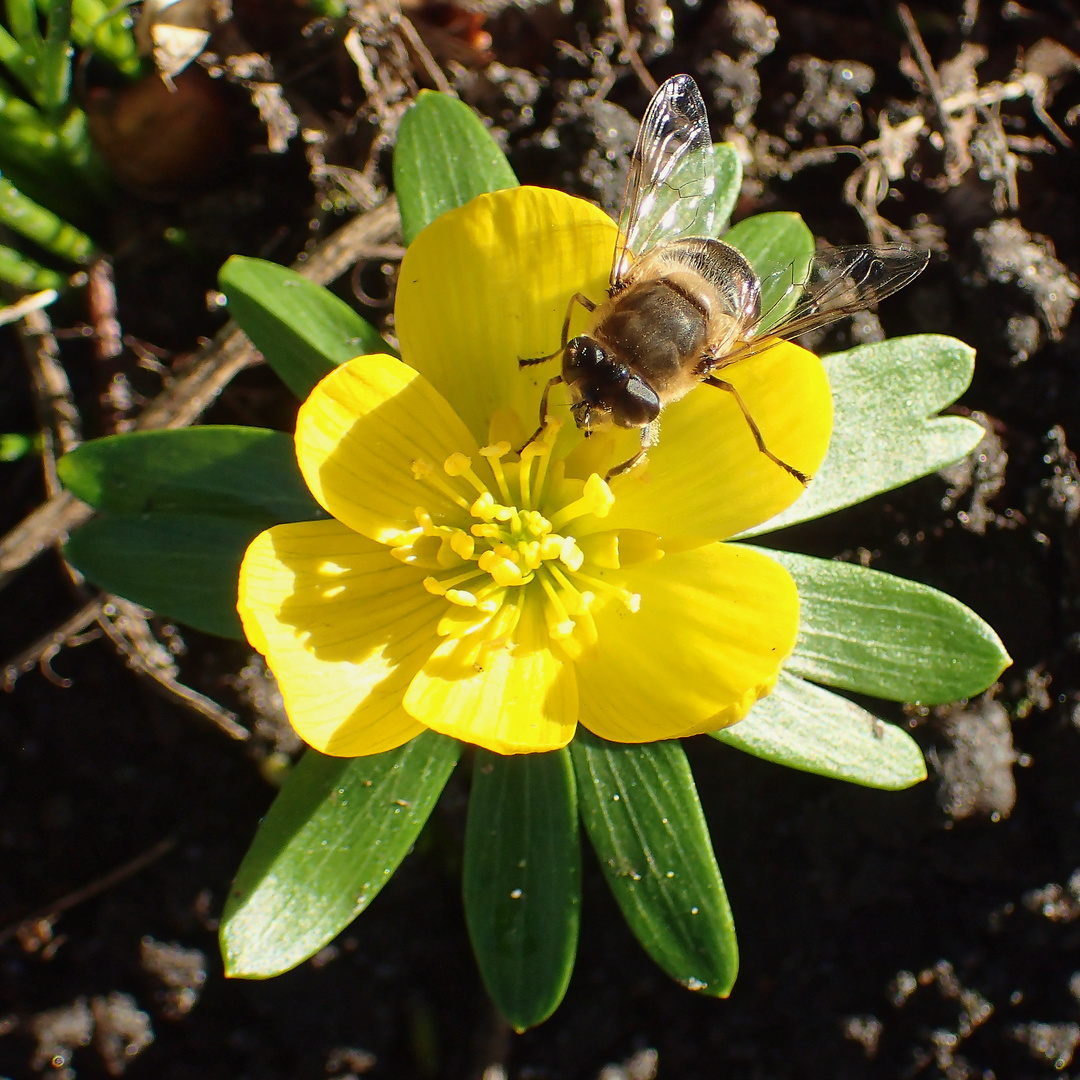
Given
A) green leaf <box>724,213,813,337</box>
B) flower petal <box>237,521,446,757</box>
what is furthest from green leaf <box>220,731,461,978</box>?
green leaf <box>724,213,813,337</box>

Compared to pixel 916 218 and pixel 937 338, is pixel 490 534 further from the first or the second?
Result: pixel 916 218

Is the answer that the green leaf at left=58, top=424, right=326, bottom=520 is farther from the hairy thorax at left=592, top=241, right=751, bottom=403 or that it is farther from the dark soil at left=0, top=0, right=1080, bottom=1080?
the hairy thorax at left=592, top=241, right=751, bottom=403

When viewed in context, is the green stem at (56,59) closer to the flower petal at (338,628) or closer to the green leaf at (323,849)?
the flower petal at (338,628)

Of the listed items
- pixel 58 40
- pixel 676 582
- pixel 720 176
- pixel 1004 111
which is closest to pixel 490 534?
pixel 676 582

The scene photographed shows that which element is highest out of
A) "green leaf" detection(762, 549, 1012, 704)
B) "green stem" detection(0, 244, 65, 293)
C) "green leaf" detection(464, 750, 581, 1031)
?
"green stem" detection(0, 244, 65, 293)

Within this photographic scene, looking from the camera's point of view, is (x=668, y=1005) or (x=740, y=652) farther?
(x=668, y=1005)

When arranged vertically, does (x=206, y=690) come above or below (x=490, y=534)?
below
